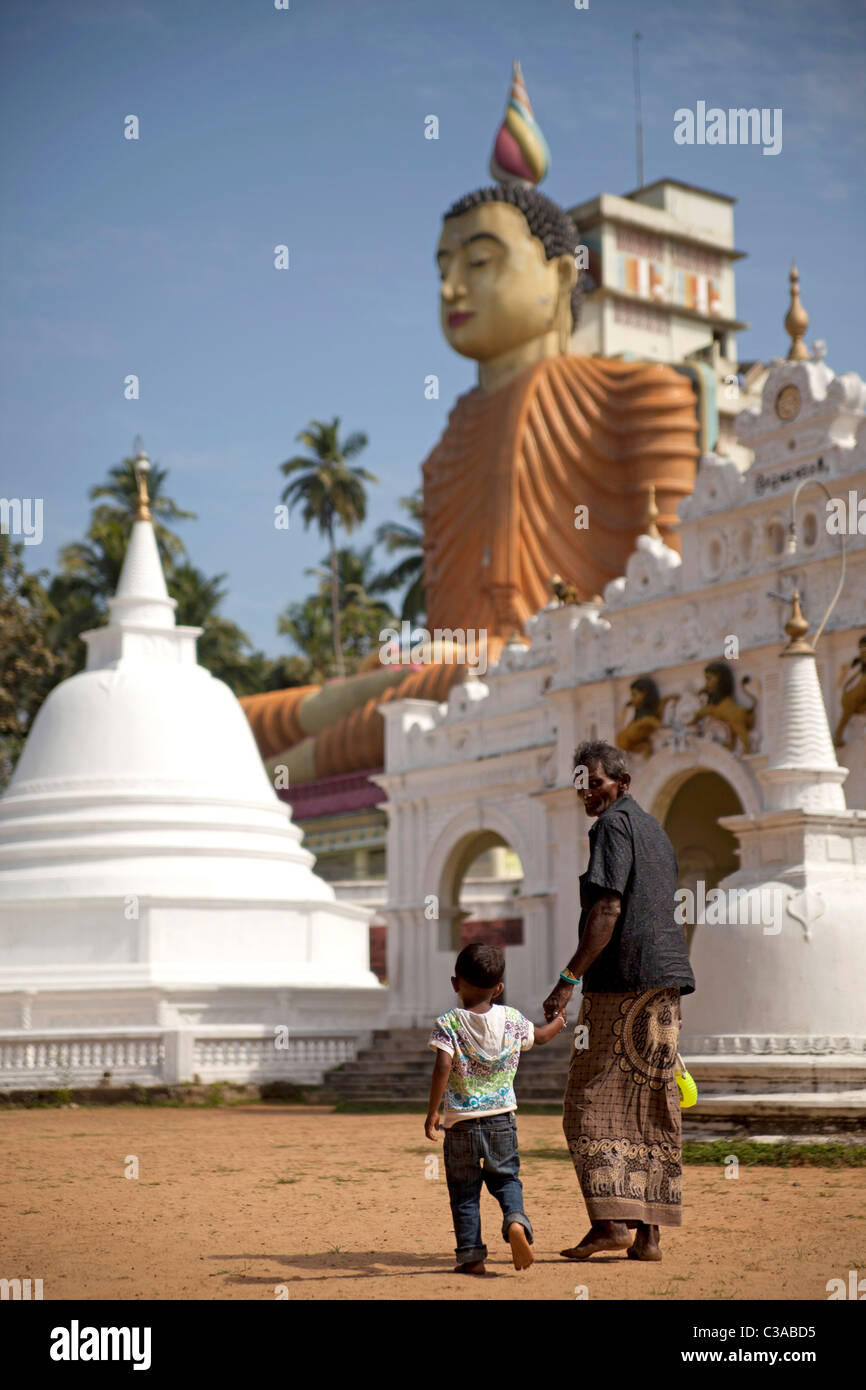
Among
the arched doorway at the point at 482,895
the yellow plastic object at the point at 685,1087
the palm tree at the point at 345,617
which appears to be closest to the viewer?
the yellow plastic object at the point at 685,1087

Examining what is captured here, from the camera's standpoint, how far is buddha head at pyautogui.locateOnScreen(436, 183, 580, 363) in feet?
138

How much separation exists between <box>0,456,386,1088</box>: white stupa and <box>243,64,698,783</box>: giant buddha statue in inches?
422

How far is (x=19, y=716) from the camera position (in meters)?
43.1

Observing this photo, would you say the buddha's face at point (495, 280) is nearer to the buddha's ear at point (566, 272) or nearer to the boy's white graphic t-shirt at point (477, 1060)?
the buddha's ear at point (566, 272)

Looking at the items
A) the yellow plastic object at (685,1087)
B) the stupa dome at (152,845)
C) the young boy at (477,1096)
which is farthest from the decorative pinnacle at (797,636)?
the stupa dome at (152,845)

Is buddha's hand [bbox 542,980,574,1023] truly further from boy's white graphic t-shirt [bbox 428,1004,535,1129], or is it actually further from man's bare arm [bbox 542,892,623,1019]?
boy's white graphic t-shirt [bbox 428,1004,535,1129]

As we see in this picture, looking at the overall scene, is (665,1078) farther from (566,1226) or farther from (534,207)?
(534,207)

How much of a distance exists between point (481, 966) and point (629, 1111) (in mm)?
932

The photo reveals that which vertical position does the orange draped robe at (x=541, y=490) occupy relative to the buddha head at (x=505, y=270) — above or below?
below

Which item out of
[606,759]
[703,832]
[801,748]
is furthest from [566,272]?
[606,759]

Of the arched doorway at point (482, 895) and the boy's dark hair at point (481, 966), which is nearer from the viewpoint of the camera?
the boy's dark hair at point (481, 966)

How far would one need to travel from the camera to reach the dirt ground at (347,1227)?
275 inches

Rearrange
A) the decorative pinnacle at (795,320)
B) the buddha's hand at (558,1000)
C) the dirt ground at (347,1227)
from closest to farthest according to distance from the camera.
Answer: the dirt ground at (347,1227)
the buddha's hand at (558,1000)
the decorative pinnacle at (795,320)

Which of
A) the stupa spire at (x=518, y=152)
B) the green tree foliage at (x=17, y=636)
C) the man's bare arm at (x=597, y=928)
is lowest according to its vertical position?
the man's bare arm at (x=597, y=928)
